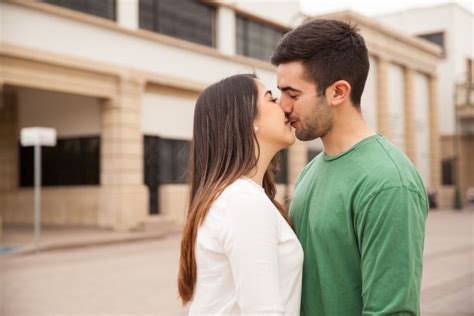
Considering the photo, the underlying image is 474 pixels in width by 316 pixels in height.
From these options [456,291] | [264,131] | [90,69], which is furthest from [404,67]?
[264,131]

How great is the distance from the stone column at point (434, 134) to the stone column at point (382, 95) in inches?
248

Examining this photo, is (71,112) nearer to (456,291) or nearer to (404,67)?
(456,291)

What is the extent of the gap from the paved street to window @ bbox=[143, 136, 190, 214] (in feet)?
16.1

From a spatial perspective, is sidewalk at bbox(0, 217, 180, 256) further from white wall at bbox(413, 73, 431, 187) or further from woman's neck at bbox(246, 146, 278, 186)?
white wall at bbox(413, 73, 431, 187)

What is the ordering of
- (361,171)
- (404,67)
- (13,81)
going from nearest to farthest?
1. (361,171)
2. (13,81)
3. (404,67)

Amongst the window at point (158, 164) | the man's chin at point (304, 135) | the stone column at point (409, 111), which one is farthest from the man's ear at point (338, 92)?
the stone column at point (409, 111)

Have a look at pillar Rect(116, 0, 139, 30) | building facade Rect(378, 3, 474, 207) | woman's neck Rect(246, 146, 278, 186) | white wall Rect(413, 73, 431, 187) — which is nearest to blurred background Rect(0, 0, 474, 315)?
pillar Rect(116, 0, 139, 30)

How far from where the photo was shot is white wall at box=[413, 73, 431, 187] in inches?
1395

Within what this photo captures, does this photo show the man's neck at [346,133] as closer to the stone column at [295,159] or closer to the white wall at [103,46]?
the white wall at [103,46]

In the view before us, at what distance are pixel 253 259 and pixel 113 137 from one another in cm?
1723

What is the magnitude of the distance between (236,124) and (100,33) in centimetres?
1652

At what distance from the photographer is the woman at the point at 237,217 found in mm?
2051

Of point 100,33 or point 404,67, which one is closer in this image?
point 100,33

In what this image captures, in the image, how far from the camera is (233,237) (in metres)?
2.05
